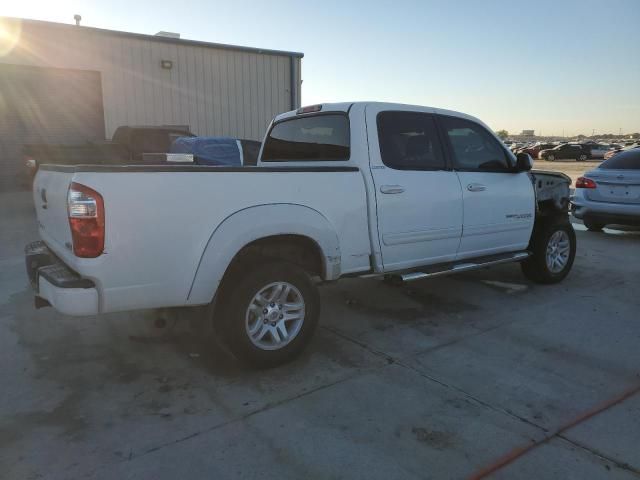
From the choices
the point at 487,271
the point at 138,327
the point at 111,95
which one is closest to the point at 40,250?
the point at 138,327

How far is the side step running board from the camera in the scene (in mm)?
4267

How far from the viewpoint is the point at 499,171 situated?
16.7 feet

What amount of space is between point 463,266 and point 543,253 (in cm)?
150

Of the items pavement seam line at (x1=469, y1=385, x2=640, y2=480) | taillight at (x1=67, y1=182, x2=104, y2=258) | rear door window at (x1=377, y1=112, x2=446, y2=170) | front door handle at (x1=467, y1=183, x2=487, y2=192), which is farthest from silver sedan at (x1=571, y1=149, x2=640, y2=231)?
taillight at (x1=67, y1=182, x2=104, y2=258)

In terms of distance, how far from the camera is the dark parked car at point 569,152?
1713 inches

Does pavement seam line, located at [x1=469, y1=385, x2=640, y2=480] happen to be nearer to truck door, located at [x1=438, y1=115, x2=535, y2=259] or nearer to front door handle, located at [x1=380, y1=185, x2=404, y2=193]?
truck door, located at [x1=438, y1=115, x2=535, y2=259]

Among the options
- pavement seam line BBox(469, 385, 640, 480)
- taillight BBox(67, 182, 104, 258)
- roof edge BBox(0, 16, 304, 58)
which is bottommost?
pavement seam line BBox(469, 385, 640, 480)

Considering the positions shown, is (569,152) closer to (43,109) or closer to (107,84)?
(107,84)

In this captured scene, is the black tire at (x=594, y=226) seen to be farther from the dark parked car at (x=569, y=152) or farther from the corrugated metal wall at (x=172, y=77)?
the dark parked car at (x=569, y=152)

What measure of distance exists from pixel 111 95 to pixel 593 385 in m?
15.4

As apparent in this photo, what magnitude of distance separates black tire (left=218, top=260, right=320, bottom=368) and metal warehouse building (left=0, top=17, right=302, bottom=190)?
13739mm

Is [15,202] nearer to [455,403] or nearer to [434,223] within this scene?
[434,223]

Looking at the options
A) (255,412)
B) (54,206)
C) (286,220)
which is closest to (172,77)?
(54,206)

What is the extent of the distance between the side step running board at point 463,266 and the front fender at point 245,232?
0.99m
